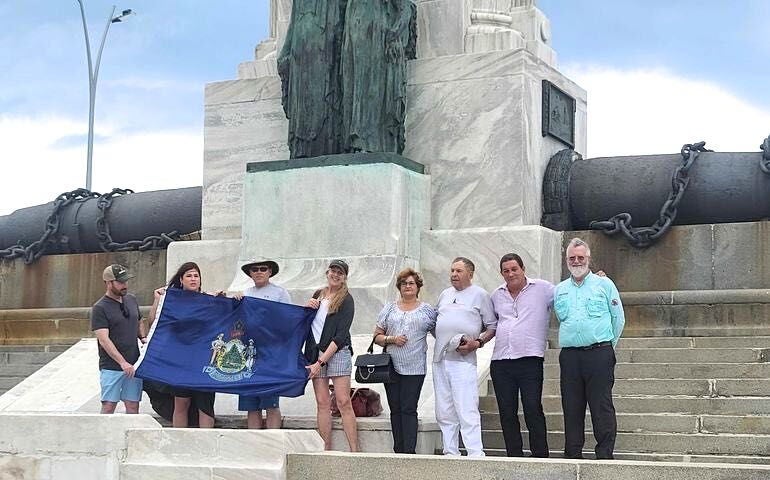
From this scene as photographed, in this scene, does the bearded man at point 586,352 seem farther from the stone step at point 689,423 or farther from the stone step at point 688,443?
the stone step at point 689,423

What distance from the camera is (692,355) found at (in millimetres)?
9719

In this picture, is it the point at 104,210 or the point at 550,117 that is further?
the point at 104,210

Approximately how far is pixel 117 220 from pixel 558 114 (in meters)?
5.18

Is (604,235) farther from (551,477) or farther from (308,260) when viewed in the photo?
(551,477)

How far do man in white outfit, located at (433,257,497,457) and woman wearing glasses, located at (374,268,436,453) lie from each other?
0.12 m

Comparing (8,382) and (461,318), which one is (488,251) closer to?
(461,318)

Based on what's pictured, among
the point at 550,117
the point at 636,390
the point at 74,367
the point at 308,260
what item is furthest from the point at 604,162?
the point at 74,367

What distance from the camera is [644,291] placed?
11992 millimetres

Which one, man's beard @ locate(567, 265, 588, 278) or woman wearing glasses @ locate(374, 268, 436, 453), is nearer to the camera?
man's beard @ locate(567, 265, 588, 278)

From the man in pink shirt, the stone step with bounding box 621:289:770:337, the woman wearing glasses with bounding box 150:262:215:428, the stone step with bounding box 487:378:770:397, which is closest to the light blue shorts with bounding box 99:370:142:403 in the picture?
the woman wearing glasses with bounding box 150:262:215:428

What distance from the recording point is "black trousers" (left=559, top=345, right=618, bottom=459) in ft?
26.1

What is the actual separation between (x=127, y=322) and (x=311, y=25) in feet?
14.1

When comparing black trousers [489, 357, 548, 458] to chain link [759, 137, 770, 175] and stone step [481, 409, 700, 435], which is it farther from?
chain link [759, 137, 770, 175]

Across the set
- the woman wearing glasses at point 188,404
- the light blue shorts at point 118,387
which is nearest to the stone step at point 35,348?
the light blue shorts at point 118,387
